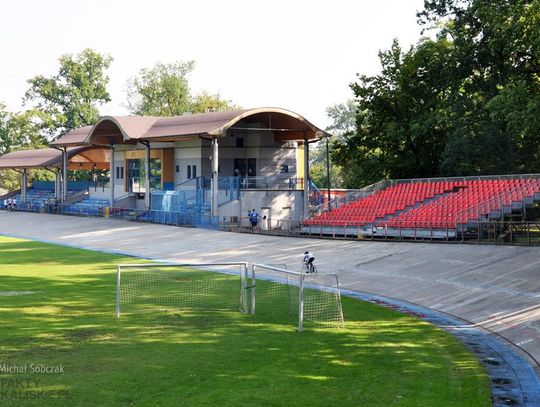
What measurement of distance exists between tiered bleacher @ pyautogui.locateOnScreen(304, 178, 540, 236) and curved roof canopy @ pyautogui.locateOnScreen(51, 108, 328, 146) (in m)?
9.59

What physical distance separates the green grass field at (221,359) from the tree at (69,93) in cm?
8675

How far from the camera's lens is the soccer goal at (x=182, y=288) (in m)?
19.9

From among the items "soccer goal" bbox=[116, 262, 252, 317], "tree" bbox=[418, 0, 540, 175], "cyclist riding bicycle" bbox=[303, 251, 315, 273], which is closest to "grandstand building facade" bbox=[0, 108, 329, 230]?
"tree" bbox=[418, 0, 540, 175]

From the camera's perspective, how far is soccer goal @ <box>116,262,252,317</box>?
19891 mm

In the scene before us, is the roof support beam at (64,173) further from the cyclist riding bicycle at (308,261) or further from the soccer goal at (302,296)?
the cyclist riding bicycle at (308,261)

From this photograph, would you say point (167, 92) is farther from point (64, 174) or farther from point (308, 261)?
point (308, 261)

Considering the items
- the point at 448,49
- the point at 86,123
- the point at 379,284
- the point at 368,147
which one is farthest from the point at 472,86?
the point at 86,123

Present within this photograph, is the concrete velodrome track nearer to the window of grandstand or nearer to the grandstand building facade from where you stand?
the grandstand building facade

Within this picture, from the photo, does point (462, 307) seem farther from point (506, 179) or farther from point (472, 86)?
point (472, 86)

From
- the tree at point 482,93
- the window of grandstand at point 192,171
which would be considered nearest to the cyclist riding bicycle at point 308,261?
the tree at point 482,93

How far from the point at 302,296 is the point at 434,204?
24.5 metres

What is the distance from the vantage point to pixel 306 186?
52781 millimetres

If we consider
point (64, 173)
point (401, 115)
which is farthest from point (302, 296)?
point (64, 173)

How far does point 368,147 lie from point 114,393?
44.4m
